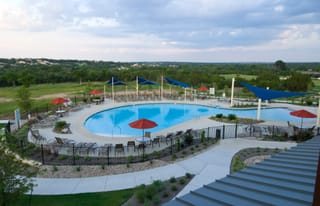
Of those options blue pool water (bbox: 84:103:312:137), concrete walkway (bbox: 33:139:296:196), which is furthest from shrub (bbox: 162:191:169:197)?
blue pool water (bbox: 84:103:312:137)

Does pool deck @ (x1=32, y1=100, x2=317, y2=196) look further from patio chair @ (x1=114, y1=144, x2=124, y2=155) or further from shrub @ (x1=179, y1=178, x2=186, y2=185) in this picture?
patio chair @ (x1=114, y1=144, x2=124, y2=155)

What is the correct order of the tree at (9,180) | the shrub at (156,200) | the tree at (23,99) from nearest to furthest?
the tree at (9,180) → the shrub at (156,200) → the tree at (23,99)

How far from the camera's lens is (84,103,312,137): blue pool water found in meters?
18.6

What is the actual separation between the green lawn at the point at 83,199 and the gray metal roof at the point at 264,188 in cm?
365

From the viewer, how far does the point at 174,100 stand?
29.0 meters

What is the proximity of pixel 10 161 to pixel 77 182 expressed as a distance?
9.65 ft

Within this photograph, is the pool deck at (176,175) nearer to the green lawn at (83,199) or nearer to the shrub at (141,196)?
the green lawn at (83,199)

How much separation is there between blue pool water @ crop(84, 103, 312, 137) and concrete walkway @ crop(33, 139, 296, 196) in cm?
818

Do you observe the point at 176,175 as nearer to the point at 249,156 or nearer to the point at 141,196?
the point at 141,196

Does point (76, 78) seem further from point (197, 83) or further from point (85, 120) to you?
point (85, 120)

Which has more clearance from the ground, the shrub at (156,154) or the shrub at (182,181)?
the shrub at (182,181)

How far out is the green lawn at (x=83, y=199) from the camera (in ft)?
22.1

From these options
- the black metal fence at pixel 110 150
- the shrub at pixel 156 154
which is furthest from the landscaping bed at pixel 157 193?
the shrub at pixel 156 154

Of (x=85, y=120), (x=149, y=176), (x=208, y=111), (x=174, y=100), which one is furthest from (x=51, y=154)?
(x=174, y=100)
